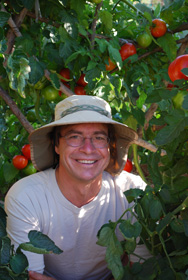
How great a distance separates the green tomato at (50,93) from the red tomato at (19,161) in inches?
15.2

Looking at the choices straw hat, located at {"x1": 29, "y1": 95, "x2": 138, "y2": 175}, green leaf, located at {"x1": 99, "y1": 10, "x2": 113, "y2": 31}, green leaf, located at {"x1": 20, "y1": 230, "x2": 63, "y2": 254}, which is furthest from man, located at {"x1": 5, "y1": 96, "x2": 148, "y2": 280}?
green leaf, located at {"x1": 20, "y1": 230, "x2": 63, "y2": 254}

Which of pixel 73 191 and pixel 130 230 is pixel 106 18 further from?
pixel 130 230

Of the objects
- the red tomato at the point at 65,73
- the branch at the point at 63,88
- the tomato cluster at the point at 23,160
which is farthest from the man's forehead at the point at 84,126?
the tomato cluster at the point at 23,160

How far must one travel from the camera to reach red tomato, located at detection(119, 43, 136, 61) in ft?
5.58

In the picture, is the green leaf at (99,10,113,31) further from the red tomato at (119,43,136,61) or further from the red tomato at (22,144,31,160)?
the red tomato at (22,144,31,160)

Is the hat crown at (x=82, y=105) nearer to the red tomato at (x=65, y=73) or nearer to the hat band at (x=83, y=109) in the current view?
the hat band at (x=83, y=109)

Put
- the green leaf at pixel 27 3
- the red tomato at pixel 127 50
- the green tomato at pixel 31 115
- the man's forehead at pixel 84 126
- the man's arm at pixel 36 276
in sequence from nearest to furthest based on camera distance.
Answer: the man's arm at pixel 36 276 < the man's forehead at pixel 84 126 < the green leaf at pixel 27 3 < the red tomato at pixel 127 50 < the green tomato at pixel 31 115

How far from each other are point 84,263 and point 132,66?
0.84m

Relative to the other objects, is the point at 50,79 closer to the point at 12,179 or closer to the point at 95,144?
the point at 95,144

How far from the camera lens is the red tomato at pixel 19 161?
77.9 inches

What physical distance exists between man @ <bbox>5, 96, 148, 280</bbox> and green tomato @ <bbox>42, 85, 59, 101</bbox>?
0.27 metres

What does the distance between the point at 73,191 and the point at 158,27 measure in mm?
769

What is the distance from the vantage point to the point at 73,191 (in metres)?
1.45

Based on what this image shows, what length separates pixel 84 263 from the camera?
1.48m
